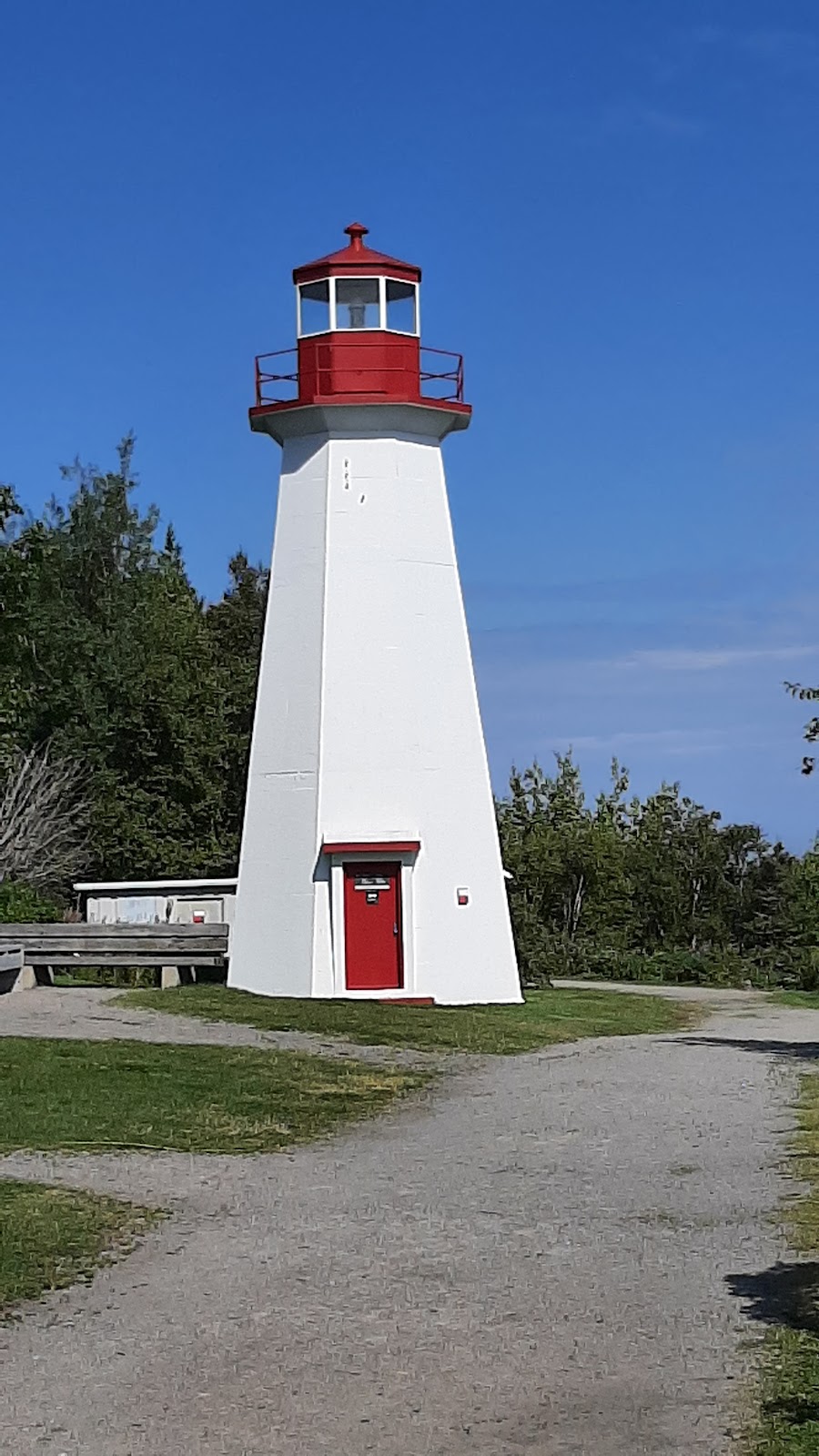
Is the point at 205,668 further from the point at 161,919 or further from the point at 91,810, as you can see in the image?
the point at 161,919

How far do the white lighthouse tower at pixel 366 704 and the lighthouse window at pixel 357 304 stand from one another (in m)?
0.02

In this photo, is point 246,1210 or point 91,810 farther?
point 91,810

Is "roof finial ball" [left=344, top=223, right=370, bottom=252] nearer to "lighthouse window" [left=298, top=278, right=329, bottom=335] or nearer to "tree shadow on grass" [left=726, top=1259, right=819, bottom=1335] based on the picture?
"lighthouse window" [left=298, top=278, right=329, bottom=335]

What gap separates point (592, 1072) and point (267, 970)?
27.3ft

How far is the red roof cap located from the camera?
981 inches

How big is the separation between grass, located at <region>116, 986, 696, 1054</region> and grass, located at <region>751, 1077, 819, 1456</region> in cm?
965

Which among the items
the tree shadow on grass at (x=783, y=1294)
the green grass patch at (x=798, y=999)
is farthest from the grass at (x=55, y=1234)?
the green grass patch at (x=798, y=999)

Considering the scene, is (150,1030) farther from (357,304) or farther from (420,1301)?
(420,1301)

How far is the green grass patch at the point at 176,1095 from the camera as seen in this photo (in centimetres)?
1246

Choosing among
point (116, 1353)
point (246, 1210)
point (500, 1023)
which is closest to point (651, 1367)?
point (116, 1353)

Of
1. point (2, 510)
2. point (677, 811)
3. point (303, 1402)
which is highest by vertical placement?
point (2, 510)

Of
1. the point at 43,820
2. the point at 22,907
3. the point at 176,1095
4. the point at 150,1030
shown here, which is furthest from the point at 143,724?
the point at 176,1095

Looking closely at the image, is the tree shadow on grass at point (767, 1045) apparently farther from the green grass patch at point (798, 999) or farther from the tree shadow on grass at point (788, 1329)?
the tree shadow on grass at point (788, 1329)

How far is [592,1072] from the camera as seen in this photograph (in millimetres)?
17109
